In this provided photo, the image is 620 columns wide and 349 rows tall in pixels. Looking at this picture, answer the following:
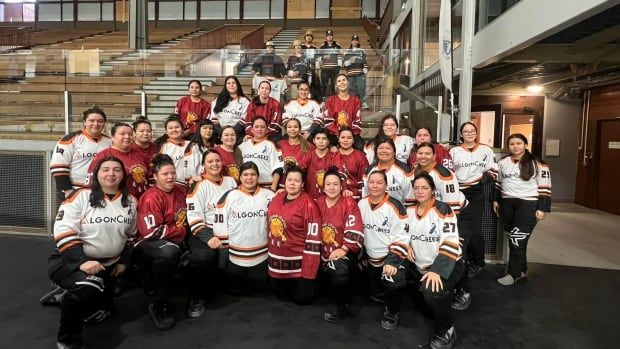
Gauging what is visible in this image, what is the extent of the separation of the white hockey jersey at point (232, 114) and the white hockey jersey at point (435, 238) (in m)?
2.39

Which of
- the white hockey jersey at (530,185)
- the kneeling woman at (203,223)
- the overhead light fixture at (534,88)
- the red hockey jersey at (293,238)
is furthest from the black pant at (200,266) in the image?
the overhead light fixture at (534,88)

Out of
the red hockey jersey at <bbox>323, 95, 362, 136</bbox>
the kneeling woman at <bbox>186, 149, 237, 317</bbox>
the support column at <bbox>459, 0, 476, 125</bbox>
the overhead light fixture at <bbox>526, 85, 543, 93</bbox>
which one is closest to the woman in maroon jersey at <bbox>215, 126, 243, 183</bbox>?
the kneeling woman at <bbox>186, 149, 237, 317</bbox>

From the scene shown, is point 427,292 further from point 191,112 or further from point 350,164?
point 191,112

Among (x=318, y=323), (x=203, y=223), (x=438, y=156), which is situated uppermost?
(x=438, y=156)

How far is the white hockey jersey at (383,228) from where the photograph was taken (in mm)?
3121

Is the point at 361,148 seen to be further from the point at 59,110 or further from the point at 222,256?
the point at 59,110

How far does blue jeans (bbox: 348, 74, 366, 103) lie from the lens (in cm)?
588

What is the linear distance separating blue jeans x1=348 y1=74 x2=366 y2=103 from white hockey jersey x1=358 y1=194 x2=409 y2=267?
9.14 ft

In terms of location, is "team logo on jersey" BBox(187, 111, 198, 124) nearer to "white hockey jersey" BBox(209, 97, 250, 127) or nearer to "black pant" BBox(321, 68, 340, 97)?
"white hockey jersey" BBox(209, 97, 250, 127)

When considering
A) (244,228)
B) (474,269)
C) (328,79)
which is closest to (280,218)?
(244,228)

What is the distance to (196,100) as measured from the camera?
5.02 meters

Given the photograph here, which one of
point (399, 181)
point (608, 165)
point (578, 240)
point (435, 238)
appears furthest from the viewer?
point (608, 165)

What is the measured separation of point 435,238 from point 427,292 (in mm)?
389

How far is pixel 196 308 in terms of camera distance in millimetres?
Result: 3250
